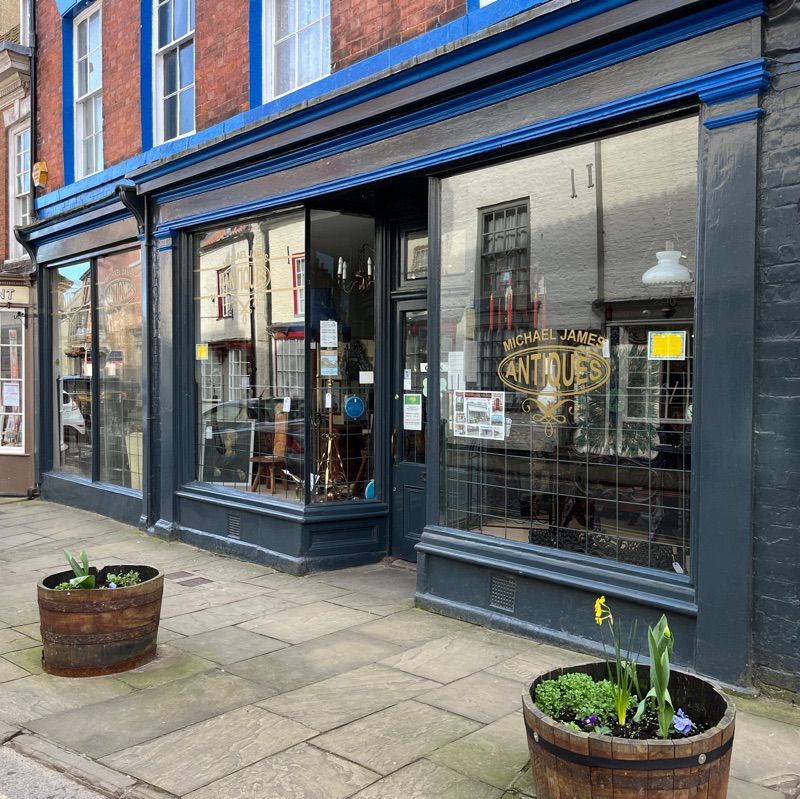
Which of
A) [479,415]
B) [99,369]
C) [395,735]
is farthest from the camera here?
[99,369]

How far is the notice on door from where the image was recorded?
7590 mm

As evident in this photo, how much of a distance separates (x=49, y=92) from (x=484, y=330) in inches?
348

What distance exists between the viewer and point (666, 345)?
5016 millimetres

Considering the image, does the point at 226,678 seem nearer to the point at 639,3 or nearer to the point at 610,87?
the point at 610,87

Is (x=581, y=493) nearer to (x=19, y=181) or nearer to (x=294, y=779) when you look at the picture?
(x=294, y=779)

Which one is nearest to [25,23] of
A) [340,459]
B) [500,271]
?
[340,459]

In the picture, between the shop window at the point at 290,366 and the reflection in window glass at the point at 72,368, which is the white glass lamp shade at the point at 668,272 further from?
the reflection in window glass at the point at 72,368

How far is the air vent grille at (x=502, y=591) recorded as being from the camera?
5719mm

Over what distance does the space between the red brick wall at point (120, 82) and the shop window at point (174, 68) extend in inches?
10.5

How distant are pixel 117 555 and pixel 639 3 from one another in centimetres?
694

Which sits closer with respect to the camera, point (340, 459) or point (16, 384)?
point (340, 459)

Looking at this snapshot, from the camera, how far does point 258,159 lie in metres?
7.87

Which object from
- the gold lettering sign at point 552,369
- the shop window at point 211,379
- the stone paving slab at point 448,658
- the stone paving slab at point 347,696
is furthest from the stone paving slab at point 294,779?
the shop window at point 211,379

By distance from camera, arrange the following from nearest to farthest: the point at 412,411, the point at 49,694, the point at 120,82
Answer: the point at 49,694
the point at 412,411
the point at 120,82
